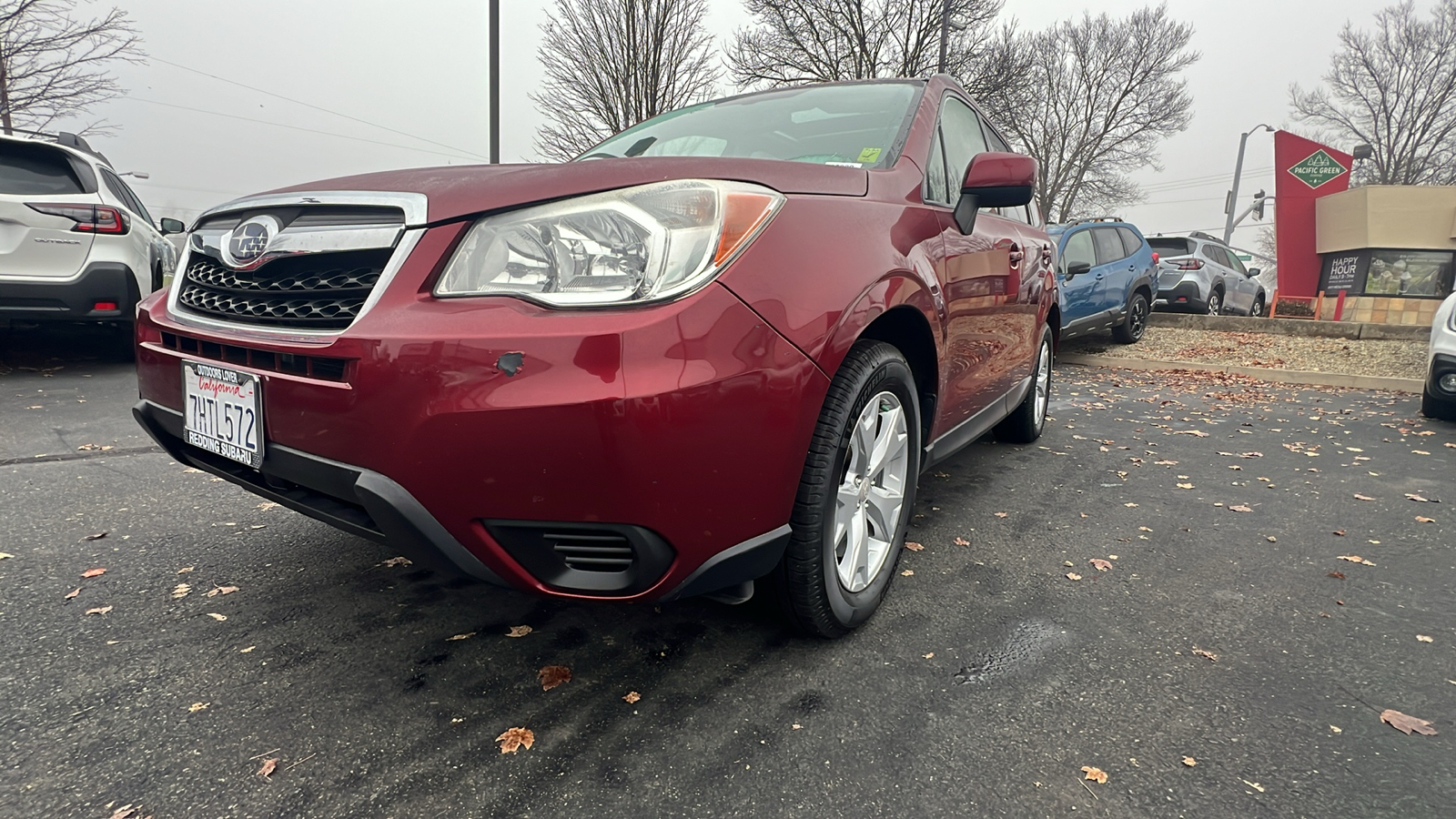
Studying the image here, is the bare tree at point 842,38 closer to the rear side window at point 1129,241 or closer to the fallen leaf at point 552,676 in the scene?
the rear side window at point 1129,241

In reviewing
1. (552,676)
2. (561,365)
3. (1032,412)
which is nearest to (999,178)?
(561,365)

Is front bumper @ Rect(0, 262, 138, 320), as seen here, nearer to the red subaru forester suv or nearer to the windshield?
the red subaru forester suv

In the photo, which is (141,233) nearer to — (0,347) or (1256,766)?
(0,347)

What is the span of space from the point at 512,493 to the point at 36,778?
3.54ft

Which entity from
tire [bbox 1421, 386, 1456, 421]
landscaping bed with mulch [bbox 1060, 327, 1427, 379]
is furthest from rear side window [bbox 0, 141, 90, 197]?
landscaping bed with mulch [bbox 1060, 327, 1427, 379]

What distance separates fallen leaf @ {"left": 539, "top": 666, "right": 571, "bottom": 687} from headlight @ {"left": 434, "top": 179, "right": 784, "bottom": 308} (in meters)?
0.96

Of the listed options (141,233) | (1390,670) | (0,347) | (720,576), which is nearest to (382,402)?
(720,576)

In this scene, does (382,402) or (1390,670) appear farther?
(1390,670)

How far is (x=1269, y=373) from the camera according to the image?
834 cm

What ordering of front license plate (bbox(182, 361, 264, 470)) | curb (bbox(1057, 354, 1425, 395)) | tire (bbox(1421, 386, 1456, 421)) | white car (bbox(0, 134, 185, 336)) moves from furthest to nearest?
curb (bbox(1057, 354, 1425, 395))
tire (bbox(1421, 386, 1456, 421))
white car (bbox(0, 134, 185, 336))
front license plate (bbox(182, 361, 264, 470))

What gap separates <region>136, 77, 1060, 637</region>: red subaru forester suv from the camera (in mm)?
1435

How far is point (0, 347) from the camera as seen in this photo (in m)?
6.58

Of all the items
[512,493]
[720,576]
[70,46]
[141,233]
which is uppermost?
[70,46]

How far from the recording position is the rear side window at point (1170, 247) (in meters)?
13.6
